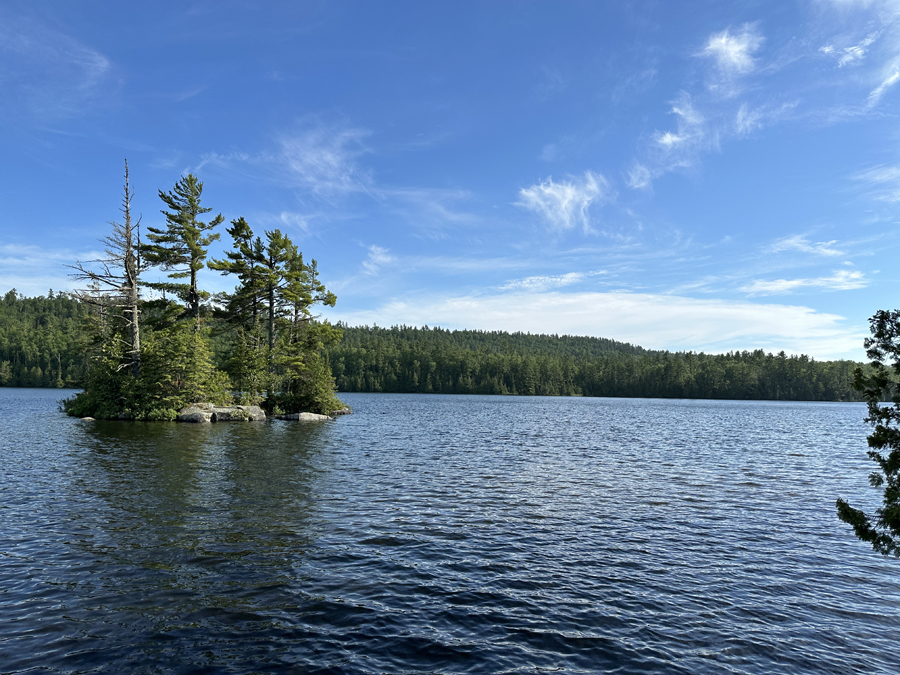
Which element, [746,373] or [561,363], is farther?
[561,363]

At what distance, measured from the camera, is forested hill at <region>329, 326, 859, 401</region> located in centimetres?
16588

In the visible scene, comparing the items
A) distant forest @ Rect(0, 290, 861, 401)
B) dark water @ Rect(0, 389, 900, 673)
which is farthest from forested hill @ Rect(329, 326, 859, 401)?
dark water @ Rect(0, 389, 900, 673)

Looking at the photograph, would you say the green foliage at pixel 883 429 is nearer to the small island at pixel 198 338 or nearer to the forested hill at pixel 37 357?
the small island at pixel 198 338

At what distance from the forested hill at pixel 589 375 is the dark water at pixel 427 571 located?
155330 millimetres

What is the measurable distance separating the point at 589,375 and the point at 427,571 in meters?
189

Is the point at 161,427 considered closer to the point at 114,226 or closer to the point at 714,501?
the point at 114,226

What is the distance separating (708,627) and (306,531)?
990 centimetres

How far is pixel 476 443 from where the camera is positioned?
115 feet

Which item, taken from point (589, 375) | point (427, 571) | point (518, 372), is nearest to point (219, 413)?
point (427, 571)

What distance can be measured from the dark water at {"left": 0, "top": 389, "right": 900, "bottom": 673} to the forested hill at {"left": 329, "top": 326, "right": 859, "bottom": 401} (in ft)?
510

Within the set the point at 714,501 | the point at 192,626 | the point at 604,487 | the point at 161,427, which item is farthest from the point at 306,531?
the point at 161,427

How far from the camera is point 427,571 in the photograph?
11289 millimetres

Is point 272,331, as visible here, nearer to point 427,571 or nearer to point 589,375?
point 427,571

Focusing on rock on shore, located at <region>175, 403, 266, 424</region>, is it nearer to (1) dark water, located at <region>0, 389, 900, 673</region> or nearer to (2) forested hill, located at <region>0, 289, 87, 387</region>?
(1) dark water, located at <region>0, 389, 900, 673</region>
